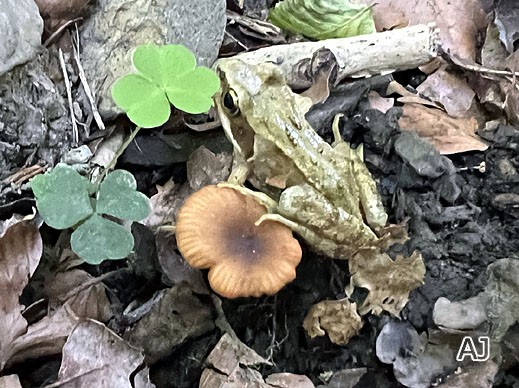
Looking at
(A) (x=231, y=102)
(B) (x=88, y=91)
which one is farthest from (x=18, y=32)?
(A) (x=231, y=102)

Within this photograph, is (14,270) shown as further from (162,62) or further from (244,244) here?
(162,62)

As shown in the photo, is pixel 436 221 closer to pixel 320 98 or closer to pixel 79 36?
pixel 320 98

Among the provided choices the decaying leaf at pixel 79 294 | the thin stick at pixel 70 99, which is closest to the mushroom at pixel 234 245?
Result: the decaying leaf at pixel 79 294

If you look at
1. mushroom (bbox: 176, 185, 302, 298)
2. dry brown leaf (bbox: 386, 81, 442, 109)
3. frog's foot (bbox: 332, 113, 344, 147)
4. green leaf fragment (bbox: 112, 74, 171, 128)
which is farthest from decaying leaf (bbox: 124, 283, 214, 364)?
dry brown leaf (bbox: 386, 81, 442, 109)

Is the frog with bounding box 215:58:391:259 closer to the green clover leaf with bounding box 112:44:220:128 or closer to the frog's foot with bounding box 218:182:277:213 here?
the frog's foot with bounding box 218:182:277:213

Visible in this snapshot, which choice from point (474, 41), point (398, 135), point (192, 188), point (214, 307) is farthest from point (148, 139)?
point (474, 41)
